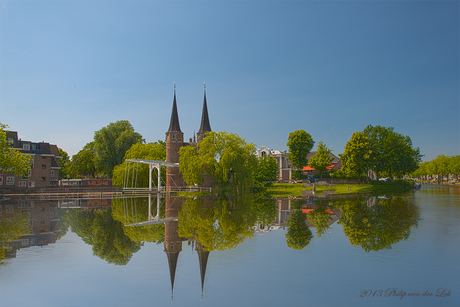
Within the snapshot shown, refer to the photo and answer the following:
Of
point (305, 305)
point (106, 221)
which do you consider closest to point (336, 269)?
point (305, 305)

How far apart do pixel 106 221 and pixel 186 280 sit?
12.3m

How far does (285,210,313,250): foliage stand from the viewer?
500 inches

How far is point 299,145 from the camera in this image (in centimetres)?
6328

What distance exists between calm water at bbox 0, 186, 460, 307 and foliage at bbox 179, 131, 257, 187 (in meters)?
27.5

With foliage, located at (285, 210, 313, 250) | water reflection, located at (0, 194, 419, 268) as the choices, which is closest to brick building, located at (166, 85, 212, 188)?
water reflection, located at (0, 194, 419, 268)

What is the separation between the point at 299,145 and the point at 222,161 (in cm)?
2520

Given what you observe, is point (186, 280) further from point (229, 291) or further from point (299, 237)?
point (299, 237)

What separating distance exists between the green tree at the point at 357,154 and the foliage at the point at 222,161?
64.8 feet

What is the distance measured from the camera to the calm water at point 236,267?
741cm

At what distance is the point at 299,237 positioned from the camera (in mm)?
14117

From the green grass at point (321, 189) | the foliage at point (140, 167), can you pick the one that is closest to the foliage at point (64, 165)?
the foliage at point (140, 167)

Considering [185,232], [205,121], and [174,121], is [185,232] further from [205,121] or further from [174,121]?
[205,121]

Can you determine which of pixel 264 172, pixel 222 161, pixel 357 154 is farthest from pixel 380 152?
pixel 222 161

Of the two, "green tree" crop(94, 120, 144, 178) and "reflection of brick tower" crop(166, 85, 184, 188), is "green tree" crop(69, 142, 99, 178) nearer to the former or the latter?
"green tree" crop(94, 120, 144, 178)
